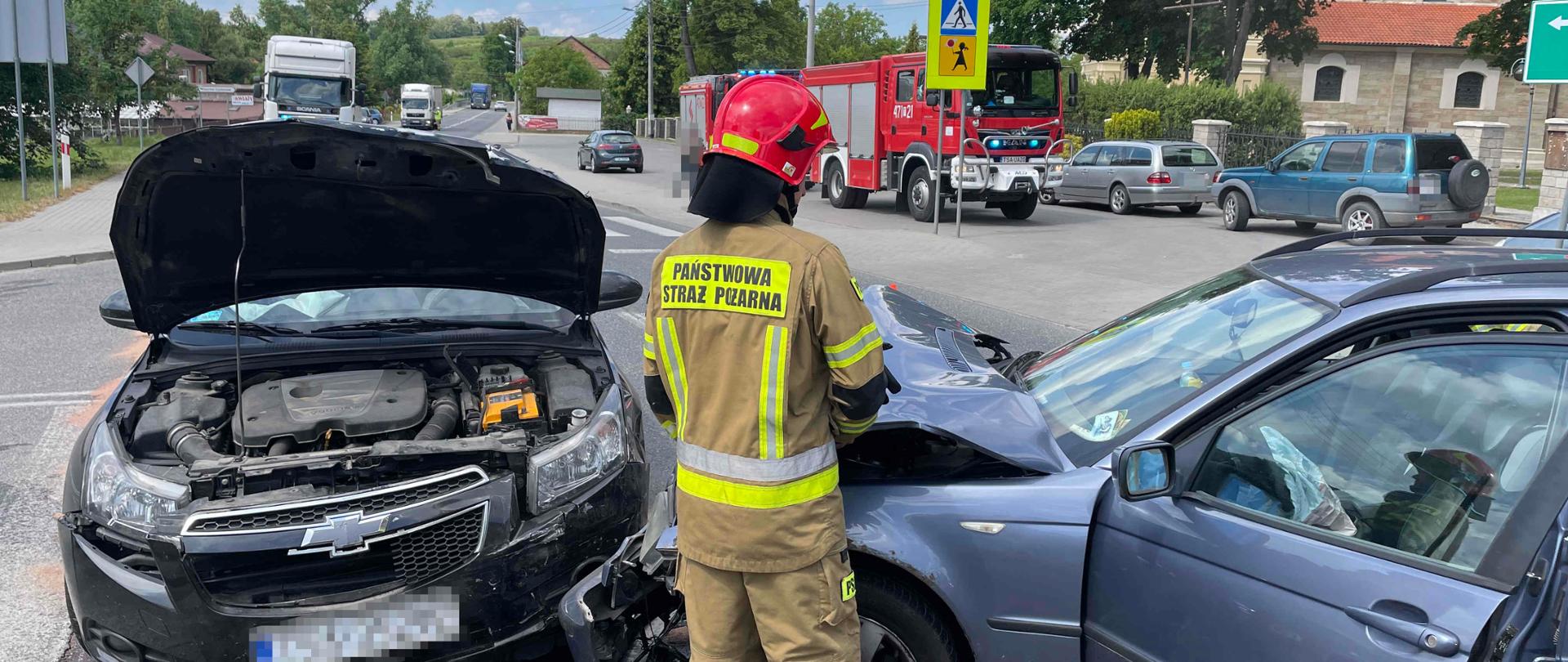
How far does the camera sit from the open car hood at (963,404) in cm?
285

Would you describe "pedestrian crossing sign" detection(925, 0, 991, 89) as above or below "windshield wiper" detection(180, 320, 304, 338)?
above

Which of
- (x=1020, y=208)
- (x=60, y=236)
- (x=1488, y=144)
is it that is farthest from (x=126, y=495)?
(x=1488, y=144)

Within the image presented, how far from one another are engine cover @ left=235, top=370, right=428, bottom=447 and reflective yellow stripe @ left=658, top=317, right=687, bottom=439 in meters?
1.55

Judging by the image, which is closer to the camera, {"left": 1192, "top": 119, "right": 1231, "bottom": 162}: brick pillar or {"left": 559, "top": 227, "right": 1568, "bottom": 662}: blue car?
{"left": 559, "top": 227, "right": 1568, "bottom": 662}: blue car

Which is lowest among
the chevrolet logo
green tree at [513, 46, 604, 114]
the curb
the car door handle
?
the curb

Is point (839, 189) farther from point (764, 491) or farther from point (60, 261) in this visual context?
point (764, 491)

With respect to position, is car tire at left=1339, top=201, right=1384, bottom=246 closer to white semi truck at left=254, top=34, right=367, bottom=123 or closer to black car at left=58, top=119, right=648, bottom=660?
black car at left=58, top=119, right=648, bottom=660

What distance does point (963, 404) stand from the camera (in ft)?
9.91

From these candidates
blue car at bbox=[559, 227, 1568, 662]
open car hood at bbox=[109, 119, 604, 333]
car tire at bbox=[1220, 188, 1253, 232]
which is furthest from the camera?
car tire at bbox=[1220, 188, 1253, 232]

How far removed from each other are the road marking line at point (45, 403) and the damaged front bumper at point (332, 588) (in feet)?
14.9

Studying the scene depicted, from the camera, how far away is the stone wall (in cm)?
4981

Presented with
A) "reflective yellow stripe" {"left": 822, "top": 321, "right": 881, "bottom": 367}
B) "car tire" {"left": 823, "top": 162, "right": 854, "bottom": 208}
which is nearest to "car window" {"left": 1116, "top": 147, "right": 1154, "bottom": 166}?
"car tire" {"left": 823, "top": 162, "right": 854, "bottom": 208}

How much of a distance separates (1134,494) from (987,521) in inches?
15.5

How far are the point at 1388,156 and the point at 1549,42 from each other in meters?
10.9
